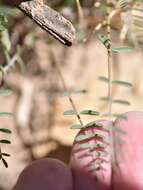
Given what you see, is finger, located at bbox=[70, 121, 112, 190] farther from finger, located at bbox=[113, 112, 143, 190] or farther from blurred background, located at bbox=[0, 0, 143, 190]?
blurred background, located at bbox=[0, 0, 143, 190]

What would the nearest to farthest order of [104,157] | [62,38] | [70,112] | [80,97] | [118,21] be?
[62,38], [70,112], [104,157], [118,21], [80,97]

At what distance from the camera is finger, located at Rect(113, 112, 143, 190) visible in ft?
2.17

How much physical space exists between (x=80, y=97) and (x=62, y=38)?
59cm

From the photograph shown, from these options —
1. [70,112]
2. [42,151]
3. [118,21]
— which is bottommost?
[42,151]

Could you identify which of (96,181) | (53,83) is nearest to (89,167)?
(96,181)

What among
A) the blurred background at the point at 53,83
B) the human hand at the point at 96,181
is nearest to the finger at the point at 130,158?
the human hand at the point at 96,181

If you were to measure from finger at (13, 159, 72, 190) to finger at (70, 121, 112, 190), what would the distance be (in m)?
0.02

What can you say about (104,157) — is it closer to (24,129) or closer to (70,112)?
(70,112)

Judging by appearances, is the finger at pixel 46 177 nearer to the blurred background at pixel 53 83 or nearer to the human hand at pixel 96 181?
the human hand at pixel 96 181

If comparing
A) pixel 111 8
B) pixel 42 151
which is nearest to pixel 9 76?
pixel 42 151

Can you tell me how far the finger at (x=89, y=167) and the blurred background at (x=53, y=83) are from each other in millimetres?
235

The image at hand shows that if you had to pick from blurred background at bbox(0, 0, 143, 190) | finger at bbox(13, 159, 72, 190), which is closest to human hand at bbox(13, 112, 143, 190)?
finger at bbox(13, 159, 72, 190)

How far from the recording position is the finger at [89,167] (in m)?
0.59

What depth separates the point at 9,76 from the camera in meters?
0.99
